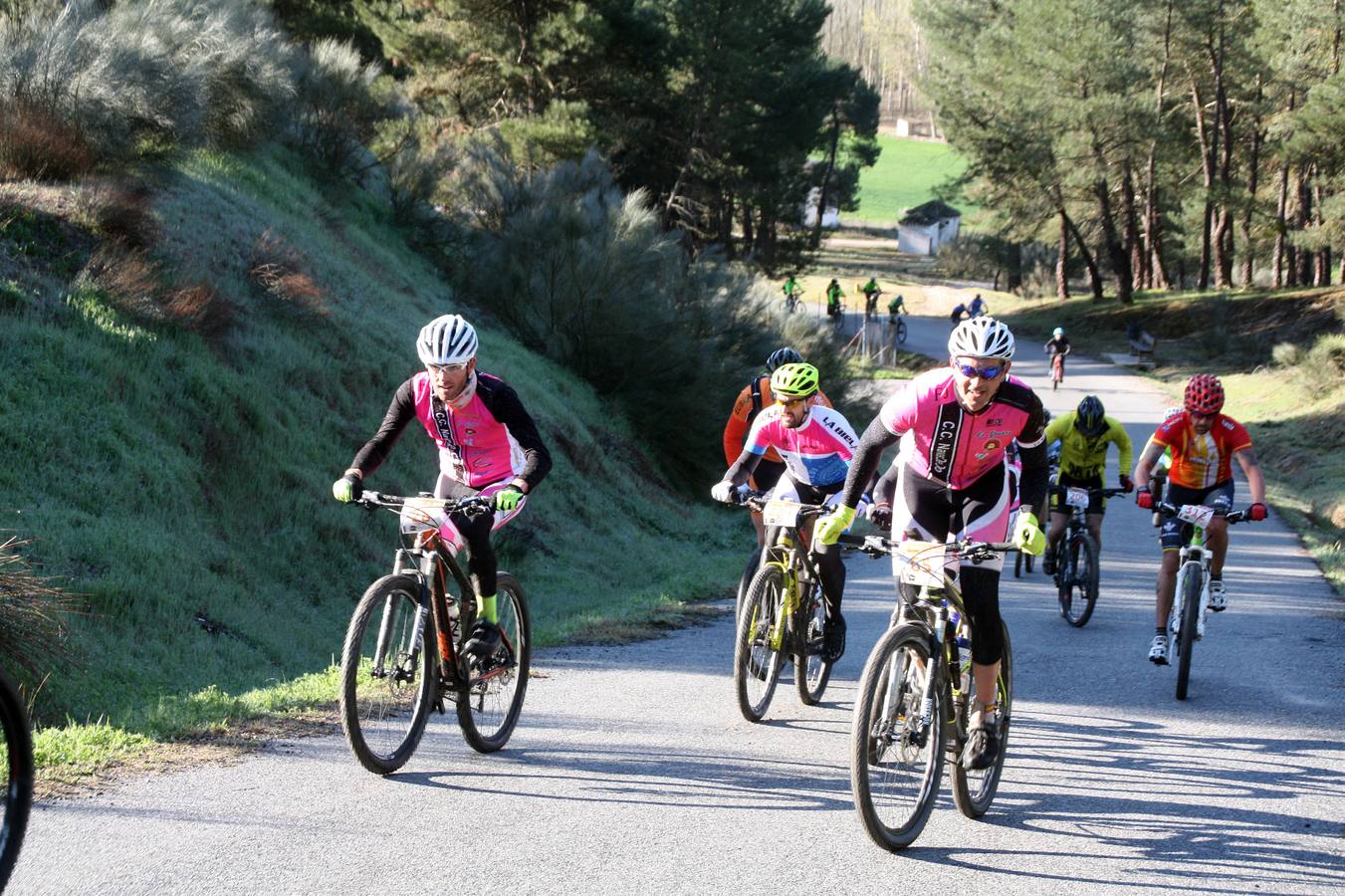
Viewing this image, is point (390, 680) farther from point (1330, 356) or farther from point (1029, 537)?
point (1330, 356)

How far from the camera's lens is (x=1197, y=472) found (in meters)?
10.1

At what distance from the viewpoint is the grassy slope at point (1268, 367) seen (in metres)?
23.2

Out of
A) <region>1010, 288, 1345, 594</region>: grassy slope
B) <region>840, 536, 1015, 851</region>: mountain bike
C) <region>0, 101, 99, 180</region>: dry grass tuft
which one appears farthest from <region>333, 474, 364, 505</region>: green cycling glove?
<region>1010, 288, 1345, 594</region>: grassy slope

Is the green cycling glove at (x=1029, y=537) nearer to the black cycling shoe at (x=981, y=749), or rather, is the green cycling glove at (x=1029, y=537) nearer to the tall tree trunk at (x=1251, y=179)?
the black cycling shoe at (x=981, y=749)

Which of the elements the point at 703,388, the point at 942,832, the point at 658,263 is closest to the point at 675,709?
the point at 942,832

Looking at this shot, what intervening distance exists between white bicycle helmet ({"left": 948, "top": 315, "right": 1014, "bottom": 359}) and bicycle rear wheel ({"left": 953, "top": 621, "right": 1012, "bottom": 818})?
1.19 meters

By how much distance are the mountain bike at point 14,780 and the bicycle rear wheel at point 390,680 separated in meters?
1.82

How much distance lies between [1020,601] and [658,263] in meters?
11.9

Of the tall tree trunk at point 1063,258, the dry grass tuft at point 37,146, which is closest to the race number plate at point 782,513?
the dry grass tuft at point 37,146

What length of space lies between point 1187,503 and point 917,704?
5185 millimetres

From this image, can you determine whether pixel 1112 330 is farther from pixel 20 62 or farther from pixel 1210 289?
pixel 20 62

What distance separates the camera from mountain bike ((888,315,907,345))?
1781 inches

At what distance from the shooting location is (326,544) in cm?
1334

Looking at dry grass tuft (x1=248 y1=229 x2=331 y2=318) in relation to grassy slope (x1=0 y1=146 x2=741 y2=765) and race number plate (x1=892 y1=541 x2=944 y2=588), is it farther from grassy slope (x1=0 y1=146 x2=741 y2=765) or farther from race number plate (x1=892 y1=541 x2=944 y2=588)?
race number plate (x1=892 y1=541 x2=944 y2=588)
